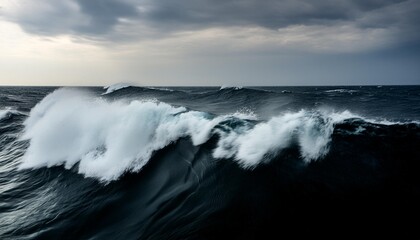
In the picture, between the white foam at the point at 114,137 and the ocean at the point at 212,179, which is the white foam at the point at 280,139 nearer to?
the ocean at the point at 212,179

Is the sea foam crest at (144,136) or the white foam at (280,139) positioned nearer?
the white foam at (280,139)

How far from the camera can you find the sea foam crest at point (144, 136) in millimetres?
6227

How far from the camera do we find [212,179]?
226 inches

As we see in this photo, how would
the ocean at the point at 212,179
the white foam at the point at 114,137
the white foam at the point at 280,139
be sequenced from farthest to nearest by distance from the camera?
the white foam at the point at 114,137 < the white foam at the point at 280,139 < the ocean at the point at 212,179

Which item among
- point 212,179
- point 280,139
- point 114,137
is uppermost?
point 280,139

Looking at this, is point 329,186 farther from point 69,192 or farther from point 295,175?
point 69,192

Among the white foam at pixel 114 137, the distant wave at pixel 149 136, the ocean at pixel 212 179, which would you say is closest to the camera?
the ocean at pixel 212 179

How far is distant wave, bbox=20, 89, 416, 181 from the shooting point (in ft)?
20.4

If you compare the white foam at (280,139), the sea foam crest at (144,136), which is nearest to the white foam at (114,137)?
the sea foam crest at (144,136)

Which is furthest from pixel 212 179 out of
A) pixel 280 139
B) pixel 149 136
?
pixel 149 136

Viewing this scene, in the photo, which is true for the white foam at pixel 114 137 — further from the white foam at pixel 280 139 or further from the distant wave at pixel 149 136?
the white foam at pixel 280 139

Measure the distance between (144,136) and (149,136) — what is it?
0.14m

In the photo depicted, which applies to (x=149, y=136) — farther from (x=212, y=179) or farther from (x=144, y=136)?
(x=212, y=179)

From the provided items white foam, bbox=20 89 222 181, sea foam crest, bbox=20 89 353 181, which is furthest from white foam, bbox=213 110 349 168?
white foam, bbox=20 89 222 181
